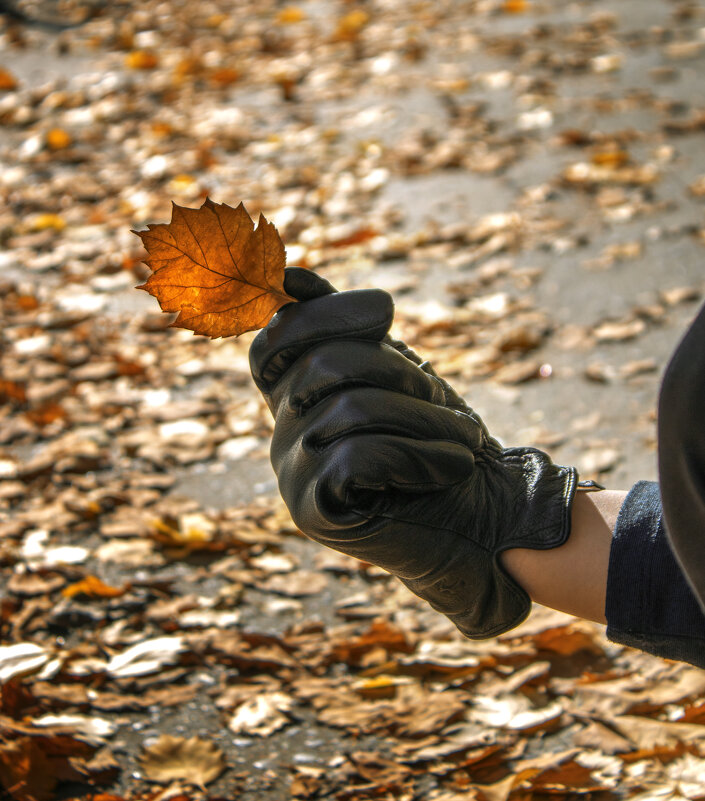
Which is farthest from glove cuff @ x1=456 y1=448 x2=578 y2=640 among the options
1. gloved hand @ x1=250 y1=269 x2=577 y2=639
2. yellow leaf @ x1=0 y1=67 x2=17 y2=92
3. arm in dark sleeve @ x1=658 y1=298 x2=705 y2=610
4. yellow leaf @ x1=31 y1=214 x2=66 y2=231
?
yellow leaf @ x1=0 y1=67 x2=17 y2=92

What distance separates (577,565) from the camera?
4.40 feet

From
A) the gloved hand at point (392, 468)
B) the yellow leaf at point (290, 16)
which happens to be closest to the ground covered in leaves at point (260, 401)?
the yellow leaf at point (290, 16)

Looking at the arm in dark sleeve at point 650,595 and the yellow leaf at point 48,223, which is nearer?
the arm in dark sleeve at point 650,595

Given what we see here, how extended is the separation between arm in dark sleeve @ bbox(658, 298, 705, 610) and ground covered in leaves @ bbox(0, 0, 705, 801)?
2.32 ft

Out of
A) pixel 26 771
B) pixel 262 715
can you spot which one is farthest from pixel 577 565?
pixel 26 771

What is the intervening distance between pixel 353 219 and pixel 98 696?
2584mm

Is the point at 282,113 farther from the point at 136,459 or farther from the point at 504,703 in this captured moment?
the point at 504,703

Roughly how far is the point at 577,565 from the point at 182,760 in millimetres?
905

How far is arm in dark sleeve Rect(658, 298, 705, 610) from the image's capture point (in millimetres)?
1025

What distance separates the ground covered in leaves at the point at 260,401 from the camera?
179 cm

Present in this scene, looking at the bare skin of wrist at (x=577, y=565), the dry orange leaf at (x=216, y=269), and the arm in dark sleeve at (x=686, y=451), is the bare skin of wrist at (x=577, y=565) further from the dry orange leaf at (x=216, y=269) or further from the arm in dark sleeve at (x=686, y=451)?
the dry orange leaf at (x=216, y=269)

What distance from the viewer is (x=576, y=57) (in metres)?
5.29

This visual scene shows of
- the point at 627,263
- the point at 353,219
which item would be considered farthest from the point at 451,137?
the point at 627,263

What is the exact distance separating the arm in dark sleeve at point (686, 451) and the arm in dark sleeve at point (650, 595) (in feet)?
0.52
